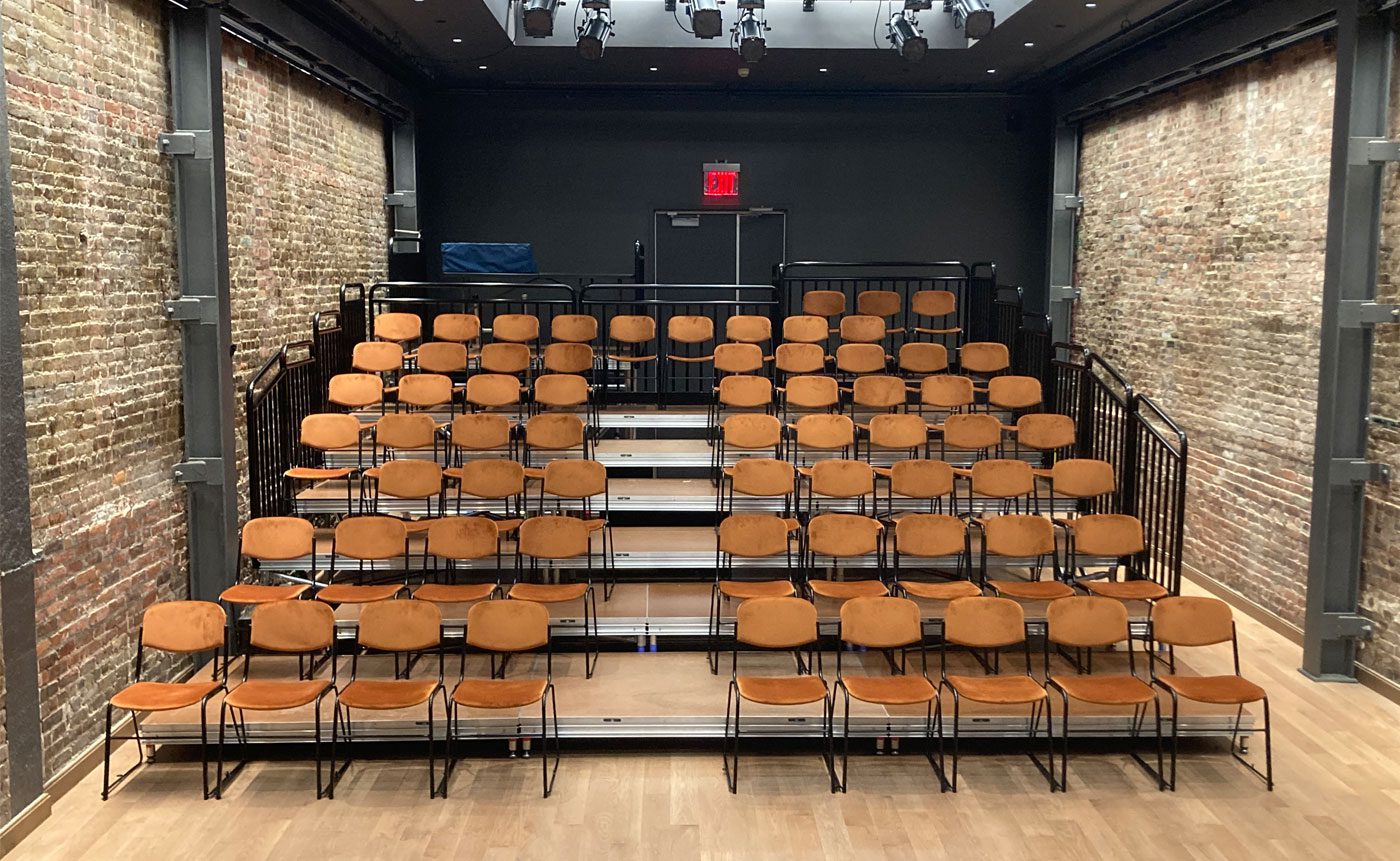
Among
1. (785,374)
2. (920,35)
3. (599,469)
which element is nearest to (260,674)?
(599,469)

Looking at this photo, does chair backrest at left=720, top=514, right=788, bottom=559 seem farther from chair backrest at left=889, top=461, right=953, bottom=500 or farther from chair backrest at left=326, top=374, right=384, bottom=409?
chair backrest at left=326, top=374, right=384, bottom=409

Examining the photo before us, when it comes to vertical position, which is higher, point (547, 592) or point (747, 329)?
point (747, 329)

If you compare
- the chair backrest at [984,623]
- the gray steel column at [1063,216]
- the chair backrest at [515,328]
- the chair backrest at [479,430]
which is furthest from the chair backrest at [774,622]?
the gray steel column at [1063,216]

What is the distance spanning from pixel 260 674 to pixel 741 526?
10.6ft

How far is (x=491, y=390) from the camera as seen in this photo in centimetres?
982

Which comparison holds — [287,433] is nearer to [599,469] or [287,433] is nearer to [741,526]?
[599,469]

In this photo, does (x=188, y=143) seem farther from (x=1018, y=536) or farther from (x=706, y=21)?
(x=1018, y=536)

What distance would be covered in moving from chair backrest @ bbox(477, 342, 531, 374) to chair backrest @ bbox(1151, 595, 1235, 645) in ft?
19.1

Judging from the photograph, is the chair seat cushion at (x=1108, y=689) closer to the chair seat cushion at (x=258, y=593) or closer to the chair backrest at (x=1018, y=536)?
the chair backrest at (x=1018, y=536)

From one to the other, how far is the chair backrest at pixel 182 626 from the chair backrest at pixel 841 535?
12.1 feet

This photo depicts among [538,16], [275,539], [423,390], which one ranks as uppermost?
[538,16]

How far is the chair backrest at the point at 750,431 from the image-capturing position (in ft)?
29.7

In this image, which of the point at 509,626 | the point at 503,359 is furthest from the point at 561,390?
the point at 509,626

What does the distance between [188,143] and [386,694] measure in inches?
152
